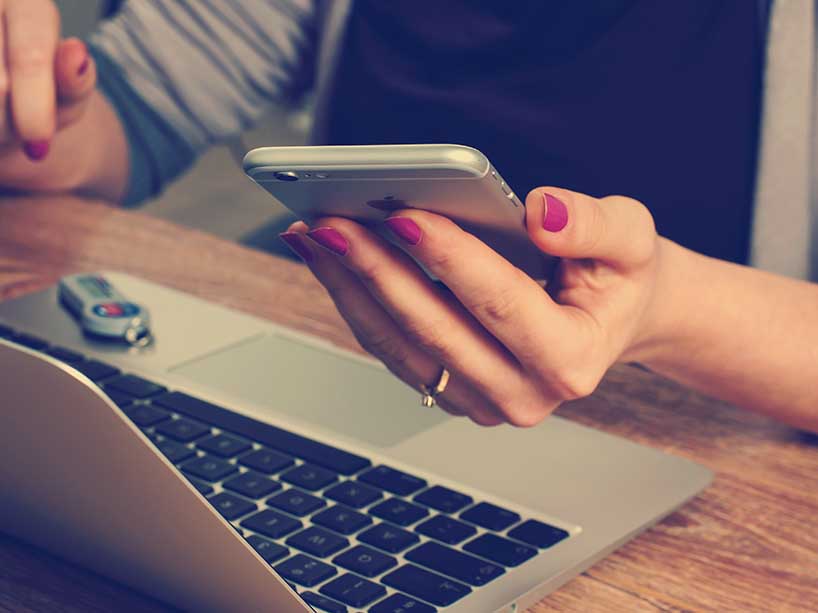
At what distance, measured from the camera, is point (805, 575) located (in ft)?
1.60

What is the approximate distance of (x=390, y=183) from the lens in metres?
0.41

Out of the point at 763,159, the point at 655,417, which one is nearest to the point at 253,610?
the point at 655,417

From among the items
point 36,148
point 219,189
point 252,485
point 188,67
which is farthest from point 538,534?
point 219,189

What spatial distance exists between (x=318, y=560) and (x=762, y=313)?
0.97 feet

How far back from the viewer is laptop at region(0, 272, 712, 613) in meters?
0.38

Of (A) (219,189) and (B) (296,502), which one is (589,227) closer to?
(B) (296,502)

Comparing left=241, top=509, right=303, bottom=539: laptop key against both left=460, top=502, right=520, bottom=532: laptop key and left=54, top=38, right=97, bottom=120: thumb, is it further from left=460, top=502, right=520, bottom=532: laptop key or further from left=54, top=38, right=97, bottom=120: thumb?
left=54, top=38, right=97, bottom=120: thumb

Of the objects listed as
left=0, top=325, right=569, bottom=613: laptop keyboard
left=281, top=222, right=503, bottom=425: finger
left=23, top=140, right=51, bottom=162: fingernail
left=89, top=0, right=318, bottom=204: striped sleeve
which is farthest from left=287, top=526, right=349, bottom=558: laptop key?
left=89, top=0, right=318, bottom=204: striped sleeve

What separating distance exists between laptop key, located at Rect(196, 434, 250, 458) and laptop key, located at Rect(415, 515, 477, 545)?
0.10 meters

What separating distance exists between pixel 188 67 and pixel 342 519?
73cm

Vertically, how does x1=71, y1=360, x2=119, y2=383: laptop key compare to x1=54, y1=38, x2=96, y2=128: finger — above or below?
below

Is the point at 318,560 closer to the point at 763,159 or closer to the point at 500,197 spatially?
the point at 500,197

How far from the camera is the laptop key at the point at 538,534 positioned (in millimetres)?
469

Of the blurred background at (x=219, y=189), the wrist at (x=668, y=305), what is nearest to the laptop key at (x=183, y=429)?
the wrist at (x=668, y=305)
